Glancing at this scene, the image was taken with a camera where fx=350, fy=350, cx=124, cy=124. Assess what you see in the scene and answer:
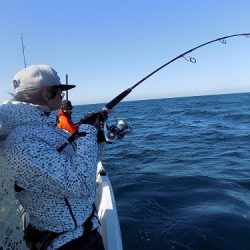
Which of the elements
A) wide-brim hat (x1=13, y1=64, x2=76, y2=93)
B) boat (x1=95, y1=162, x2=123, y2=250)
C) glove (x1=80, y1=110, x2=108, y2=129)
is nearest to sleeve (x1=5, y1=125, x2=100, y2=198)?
wide-brim hat (x1=13, y1=64, x2=76, y2=93)

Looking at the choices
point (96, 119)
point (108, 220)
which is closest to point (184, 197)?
point (108, 220)

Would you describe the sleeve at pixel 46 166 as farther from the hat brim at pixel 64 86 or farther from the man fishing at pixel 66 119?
the man fishing at pixel 66 119

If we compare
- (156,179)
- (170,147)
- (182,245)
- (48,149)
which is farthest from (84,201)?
(170,147)

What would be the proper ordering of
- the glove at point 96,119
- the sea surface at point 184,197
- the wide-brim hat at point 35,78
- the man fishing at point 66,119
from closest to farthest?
the wide-brim hat at point 35,78 < the glove at point 96,119 < the sea surface at point 184,197 < the man fishing at point 66,119

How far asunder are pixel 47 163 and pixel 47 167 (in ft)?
0.08

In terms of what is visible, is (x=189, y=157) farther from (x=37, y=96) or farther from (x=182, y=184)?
(x=37, y=96)

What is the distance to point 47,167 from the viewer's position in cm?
205

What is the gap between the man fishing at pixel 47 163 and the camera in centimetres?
208

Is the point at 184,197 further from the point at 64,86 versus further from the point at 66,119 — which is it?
the point at 64,86

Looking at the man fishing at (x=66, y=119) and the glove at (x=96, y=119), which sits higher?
the glove at (x=96, y=119)

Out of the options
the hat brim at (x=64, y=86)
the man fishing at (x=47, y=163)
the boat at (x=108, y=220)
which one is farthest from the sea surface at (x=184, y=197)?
the man fishing at (x=47, y=163)

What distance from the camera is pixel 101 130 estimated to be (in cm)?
282

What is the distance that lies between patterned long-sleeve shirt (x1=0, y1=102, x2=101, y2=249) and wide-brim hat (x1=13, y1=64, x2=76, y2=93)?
14 cm

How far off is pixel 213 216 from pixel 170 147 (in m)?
7.95
